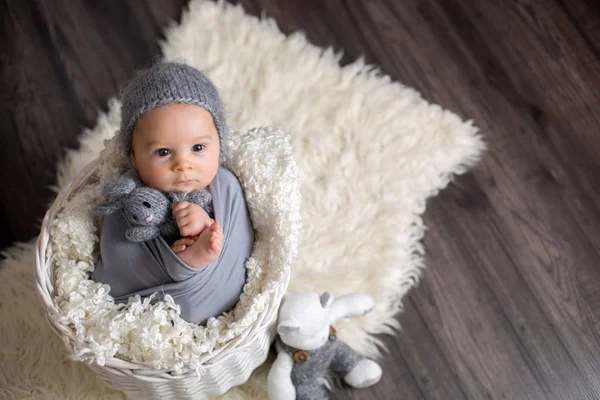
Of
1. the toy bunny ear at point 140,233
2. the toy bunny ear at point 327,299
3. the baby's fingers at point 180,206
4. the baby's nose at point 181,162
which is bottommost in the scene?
the toy bunny ear at point 327,299

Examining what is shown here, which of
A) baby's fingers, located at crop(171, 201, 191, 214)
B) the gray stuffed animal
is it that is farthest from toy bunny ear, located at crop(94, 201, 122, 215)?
baby's fingers, located at crop(171, 201, 191, 214)

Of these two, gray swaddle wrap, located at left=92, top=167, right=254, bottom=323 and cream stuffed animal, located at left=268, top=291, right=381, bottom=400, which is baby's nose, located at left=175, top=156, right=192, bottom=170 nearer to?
gray swaddle wrap, located at left=92, top=167, right=254, bottom=323

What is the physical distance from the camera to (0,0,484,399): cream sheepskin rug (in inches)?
52.5

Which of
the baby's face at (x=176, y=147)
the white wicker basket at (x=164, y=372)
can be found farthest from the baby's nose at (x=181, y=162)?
the white wicker basket at (x=164, y=372)

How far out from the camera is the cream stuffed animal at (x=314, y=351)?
1187mm

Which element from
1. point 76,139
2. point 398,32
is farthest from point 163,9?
point 398,32

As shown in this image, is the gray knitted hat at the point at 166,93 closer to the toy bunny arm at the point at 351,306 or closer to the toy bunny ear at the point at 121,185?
the toy bunny ear at the point at 121,185

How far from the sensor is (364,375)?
1.29m

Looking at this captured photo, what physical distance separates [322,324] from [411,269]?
308 mm

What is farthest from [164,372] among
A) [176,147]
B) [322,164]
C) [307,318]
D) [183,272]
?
[322,164]

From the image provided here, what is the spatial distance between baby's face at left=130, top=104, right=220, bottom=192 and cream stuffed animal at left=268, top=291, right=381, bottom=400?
0.99 ft

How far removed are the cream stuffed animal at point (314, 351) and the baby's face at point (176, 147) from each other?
0.30 m

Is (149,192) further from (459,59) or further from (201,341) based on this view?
(459,59)

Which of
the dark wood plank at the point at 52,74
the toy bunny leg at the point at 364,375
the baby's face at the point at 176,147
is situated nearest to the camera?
the baby's face at the point at 176,147
